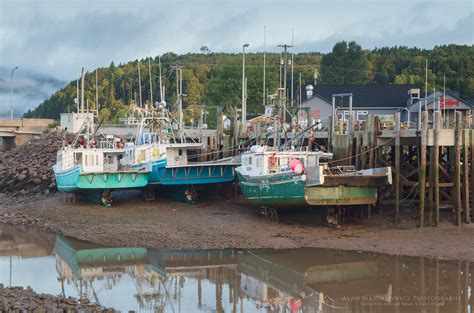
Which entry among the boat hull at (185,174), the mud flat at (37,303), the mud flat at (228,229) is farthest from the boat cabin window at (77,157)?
the mud flat at (37,303)

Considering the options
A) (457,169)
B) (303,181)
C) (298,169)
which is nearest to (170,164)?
(298,169)

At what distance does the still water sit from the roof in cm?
2980

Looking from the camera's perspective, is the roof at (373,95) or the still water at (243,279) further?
the roof at (373,95)

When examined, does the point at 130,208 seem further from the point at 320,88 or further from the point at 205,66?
the point at 205,66

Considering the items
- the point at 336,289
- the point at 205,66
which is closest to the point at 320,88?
the point at 336,289

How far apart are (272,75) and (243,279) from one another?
49.2 meters

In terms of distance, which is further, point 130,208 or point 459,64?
point 459,64

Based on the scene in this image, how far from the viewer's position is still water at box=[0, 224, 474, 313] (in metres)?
18.8

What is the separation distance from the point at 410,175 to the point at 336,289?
29.7ft

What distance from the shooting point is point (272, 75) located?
227 feet

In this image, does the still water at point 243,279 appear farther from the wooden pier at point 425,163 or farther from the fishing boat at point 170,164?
the fishing boat at point 170,164

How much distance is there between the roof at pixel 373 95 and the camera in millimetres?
52469

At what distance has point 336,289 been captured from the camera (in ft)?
66.0

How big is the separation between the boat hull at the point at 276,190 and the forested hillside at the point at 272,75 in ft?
72.8
